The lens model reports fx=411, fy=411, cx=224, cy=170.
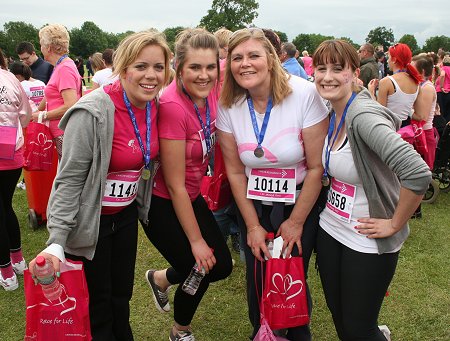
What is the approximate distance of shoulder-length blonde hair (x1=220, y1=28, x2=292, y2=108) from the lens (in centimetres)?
224

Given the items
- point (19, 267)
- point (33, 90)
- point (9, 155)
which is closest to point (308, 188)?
point (9, 155)

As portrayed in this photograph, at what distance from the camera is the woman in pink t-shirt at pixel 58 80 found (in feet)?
12.7

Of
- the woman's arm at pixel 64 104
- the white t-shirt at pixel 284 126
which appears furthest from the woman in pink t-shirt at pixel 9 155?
the white t-shirt at pixel 284 126

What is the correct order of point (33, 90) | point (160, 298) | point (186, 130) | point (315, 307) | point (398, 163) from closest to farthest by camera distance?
point (398, 163), point (186, 130), point (160, 298), point (315, 307), point (33, 90)

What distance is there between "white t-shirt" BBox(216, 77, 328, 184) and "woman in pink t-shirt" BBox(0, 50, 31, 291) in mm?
2029

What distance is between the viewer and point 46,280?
5.98 ft

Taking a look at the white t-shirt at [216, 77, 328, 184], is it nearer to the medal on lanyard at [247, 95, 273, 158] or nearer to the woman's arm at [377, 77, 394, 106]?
the medal on lanyard at [247, 95, 273, 158]

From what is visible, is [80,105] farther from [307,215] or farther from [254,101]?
[307,215]

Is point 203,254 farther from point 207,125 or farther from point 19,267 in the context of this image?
point 19,267

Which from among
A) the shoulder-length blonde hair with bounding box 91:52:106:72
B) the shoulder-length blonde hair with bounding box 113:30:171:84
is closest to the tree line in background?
the shoulder-length blonde hair with bounding box 91:52:106:72

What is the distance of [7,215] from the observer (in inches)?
140

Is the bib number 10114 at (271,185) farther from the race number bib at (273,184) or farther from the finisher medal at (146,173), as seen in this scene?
the finisher medal at (146,173)

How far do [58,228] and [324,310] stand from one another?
224cm

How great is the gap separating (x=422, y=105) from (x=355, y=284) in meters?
3.73
